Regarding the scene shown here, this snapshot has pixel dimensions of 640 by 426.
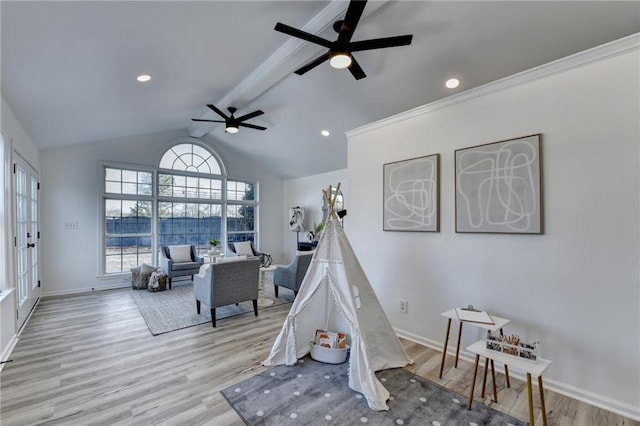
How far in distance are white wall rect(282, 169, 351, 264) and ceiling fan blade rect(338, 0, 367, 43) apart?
461 centimetres

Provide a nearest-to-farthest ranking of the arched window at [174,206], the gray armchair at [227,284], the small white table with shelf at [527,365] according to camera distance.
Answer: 1. the small white table with shelf at [527,365]
2. the gray armchair at [227,284]
3. the arched window at [174,206]

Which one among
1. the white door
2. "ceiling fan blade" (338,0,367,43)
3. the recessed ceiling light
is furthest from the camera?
the white door

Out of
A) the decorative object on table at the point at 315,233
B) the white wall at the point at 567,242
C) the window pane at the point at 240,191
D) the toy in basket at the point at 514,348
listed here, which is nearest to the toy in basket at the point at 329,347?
the white wall at the point at 567,242

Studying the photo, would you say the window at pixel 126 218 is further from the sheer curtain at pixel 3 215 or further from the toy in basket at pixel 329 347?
the toy in basket at pixel 329 347

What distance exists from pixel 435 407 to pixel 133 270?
228 inches

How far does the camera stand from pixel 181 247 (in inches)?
247

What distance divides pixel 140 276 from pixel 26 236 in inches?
77.5

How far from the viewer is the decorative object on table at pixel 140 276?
18.7 ft

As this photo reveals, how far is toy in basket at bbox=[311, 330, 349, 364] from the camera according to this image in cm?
285

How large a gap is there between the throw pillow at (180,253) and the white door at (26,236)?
6.74 ft

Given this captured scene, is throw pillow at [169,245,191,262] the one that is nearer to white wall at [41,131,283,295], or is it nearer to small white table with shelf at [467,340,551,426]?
white wall at [41,131,283,295]

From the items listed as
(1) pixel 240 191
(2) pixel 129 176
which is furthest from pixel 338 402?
(1) pixel 240 191

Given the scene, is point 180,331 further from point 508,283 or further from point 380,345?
point 508,283

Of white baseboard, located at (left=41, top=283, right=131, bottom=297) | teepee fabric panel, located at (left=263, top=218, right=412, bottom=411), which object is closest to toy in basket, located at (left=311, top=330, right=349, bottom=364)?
teepee fabric panel, located at (left=263, top=218, right=412, bottom=411)
